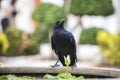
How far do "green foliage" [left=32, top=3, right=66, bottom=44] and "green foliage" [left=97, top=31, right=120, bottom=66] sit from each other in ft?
8.22

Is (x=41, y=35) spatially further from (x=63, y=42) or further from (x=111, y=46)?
(x=63, y=42)

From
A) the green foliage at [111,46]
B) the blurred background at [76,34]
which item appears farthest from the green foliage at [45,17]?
the green foliage at [111,46]

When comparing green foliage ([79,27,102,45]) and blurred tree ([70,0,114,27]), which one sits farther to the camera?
blurred tree ([70,0,114,27])

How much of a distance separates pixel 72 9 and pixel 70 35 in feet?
42.8

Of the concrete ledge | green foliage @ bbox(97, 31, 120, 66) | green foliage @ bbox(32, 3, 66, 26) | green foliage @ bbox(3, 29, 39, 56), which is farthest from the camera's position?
green foliage @ bbox(3, 29, 39, 56)

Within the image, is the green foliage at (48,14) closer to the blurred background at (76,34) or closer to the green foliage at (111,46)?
the blurred background at (76,34)

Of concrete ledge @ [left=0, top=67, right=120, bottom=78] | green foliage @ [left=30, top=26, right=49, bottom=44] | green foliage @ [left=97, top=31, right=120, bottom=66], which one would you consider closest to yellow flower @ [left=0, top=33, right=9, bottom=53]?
green foliage @ [left=30, top=26, right=49, bottom=44]

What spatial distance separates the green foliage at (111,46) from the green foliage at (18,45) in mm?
3419

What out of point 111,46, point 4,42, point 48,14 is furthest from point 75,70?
point 48,14

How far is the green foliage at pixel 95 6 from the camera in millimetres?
16953

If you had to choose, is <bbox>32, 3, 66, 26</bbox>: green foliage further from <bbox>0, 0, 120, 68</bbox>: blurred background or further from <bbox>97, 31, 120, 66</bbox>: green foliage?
<bbox>97, 31, 120, 66</bbox>: green foliage

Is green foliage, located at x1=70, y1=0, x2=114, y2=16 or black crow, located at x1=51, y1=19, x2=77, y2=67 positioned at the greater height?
black crow, located at x1=51, y1=19, x2=77, y2=67

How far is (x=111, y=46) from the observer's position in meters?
14.7

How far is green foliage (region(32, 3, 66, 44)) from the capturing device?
17219 millimetres
